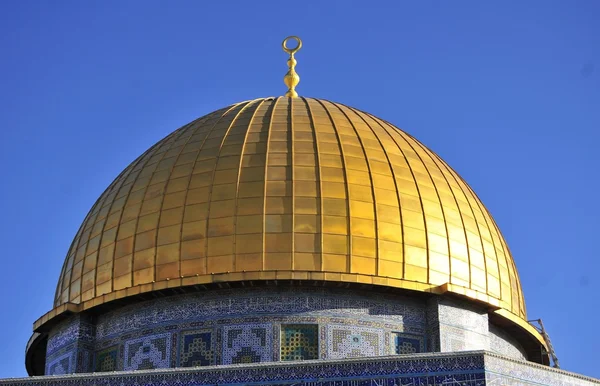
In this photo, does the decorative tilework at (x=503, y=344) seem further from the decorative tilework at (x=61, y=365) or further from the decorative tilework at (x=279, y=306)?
the decorative tilework at (x=61, y=365)

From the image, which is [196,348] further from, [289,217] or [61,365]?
[61,365]

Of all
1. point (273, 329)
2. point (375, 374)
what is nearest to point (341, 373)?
point (375, 374)

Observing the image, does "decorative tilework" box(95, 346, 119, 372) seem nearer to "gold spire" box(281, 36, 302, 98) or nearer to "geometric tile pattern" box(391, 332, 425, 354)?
"geometric tile pattern" box(391, 332, 425, 354)

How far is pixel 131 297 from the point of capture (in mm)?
19578

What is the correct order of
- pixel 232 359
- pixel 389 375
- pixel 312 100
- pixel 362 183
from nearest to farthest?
pixel 389 375 → pixel 232 359 → pixel 362 183 → pixel 312 100

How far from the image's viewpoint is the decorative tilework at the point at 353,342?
18719 mm

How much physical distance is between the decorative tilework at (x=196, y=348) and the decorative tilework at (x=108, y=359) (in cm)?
113

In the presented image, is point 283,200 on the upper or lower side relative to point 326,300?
upper

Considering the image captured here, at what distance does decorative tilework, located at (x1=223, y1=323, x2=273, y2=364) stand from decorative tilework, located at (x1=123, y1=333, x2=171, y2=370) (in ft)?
2.83

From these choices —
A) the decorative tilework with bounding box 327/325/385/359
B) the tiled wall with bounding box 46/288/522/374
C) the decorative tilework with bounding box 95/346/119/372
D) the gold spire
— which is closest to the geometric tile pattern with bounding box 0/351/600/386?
the tiled wall with bounding box 46/288/522/374

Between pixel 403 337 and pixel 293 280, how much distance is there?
5.73ft

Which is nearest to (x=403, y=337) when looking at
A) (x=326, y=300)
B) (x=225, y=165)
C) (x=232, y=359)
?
(x=326, y=300)

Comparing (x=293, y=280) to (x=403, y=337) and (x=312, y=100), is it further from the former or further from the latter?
(x=312, y=100)

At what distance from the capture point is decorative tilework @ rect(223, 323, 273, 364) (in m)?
18.6
